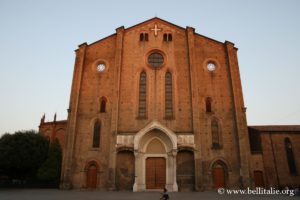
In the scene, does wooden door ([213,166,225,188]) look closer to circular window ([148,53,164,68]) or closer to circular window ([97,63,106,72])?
circular window ([148,53,164,68])

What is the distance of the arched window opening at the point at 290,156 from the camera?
23.9 m

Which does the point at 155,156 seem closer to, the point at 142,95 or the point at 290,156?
the point at 142,95

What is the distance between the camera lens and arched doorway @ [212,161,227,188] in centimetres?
2150

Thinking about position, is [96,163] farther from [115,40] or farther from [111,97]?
[115,40]

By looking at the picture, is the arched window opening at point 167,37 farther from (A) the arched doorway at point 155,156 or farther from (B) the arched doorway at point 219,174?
(B) the arched doorway at point 219,174

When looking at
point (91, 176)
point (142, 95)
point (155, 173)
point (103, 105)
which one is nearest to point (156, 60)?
point (142, 95)

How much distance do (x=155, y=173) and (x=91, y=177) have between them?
19.1ft

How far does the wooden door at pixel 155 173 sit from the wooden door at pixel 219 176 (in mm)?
4548

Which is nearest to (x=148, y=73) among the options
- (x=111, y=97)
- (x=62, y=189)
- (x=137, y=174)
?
(x=111, y=97)

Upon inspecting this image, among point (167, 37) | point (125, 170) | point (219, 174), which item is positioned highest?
point (167, 37)

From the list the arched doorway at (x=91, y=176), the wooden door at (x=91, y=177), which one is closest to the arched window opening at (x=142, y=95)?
the arched doorway at (x=91, y=176)

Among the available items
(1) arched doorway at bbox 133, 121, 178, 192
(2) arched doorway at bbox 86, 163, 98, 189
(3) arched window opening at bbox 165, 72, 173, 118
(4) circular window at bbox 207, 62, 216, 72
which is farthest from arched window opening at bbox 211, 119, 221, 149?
(2) arched doorway at bbox 86, 163, 98, 189

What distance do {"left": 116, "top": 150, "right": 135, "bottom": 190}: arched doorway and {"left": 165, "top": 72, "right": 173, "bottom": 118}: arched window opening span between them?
5.21 metres

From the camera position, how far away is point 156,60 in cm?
2548
